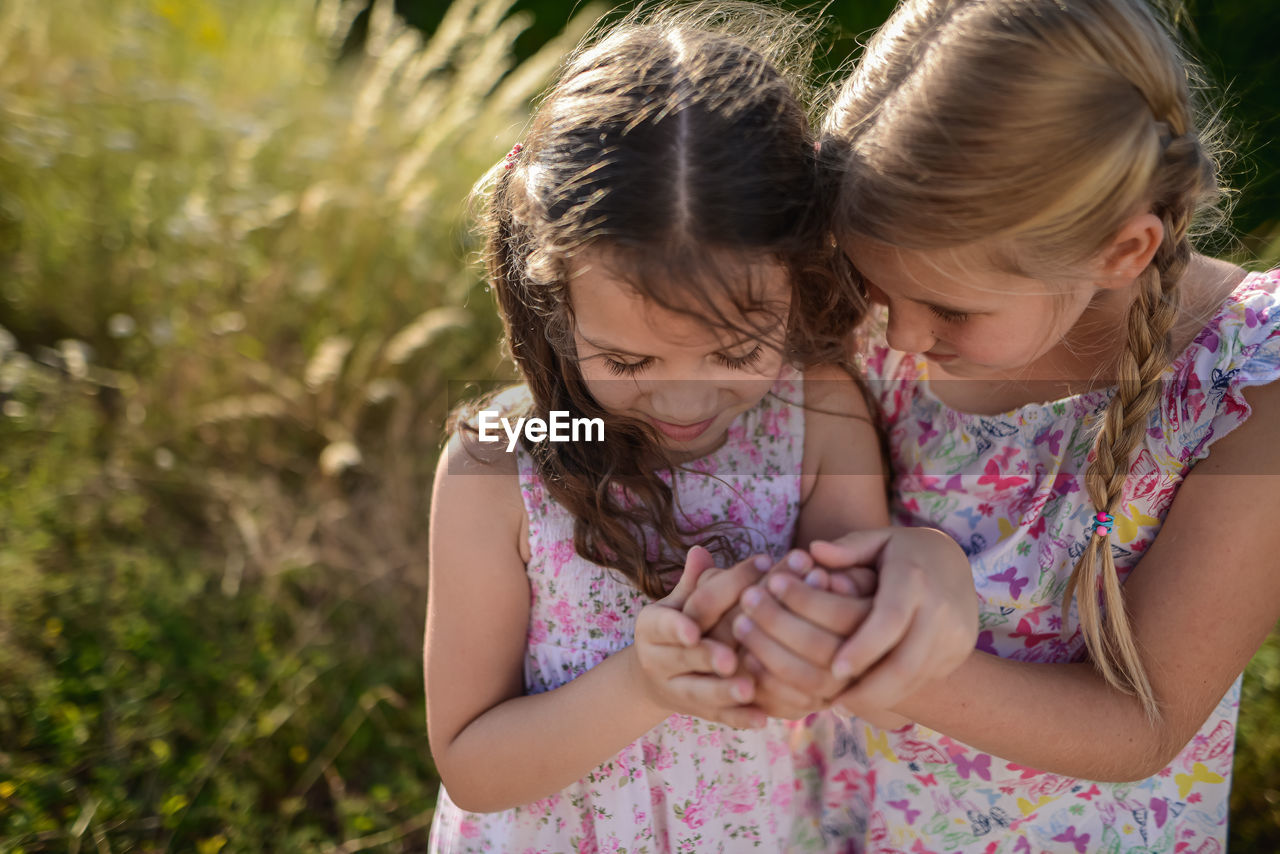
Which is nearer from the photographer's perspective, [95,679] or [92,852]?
[92,852]

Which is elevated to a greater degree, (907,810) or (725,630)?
(725,630)

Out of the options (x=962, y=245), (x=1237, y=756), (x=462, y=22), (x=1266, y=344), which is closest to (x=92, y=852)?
(x=962, y=245)

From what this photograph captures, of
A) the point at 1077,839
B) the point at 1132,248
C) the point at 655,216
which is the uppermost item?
the point at 655,216

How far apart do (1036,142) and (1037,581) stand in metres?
0.66

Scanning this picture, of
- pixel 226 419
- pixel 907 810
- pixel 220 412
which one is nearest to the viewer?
pixel 907 810

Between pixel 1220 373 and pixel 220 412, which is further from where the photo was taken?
pixel 220 412

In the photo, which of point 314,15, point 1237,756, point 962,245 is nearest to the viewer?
point 962,245

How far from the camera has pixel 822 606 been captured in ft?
3.61

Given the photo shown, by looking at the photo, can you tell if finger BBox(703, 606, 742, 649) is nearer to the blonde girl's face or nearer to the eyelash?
the eyelash

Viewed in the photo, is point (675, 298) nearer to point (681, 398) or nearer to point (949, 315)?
point (681, 398)

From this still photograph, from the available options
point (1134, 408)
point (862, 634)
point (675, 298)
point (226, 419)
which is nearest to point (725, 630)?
point (862, 634)

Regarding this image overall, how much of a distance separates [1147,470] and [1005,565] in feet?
0.80

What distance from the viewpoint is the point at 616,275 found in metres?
1.14

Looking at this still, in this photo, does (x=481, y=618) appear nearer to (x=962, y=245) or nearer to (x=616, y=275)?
(x=616, y=275)
